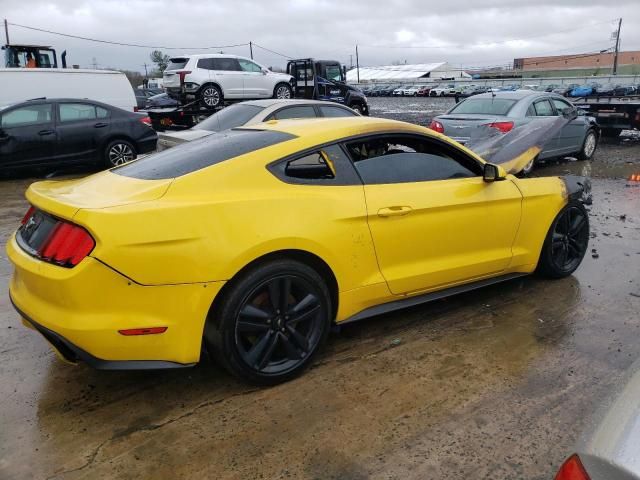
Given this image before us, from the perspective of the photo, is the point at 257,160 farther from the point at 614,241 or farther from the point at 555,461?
the point at 614,241

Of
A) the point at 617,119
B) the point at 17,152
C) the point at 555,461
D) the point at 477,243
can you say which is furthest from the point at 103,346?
the point at 617,119

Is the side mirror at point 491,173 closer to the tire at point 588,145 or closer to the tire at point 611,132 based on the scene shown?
the tire at point 588,145

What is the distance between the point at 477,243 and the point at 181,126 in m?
12.0

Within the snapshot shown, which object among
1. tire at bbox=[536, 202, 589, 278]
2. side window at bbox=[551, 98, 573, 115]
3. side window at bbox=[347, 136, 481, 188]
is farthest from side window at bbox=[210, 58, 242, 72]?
side window at bbox=[347, 136, 481, 188]

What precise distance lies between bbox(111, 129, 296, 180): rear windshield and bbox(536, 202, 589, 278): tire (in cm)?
249

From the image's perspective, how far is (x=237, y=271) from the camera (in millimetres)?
2936

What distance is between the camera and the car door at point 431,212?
3.55 metres

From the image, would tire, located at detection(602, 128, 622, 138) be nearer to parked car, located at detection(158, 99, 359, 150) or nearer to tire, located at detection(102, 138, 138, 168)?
parked car, located at detection(158, 99, 359, 150)

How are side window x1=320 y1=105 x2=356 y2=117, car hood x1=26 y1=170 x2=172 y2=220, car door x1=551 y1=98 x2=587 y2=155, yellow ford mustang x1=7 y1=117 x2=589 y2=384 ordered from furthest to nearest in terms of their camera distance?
car door x1=551 y1=98 x2=587 y2=155
side window x1=320 y1=105 x2=356 y2=117
car hood x1=26 y1=170 x2=172 y2=220
yellow ford mustang x1=7 y1=117 x2=589 y2=384

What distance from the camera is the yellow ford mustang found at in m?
2.74

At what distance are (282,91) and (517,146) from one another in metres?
15.2

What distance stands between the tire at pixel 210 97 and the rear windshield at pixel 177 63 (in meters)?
1.34

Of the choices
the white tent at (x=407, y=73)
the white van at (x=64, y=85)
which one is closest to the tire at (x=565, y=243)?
the white van at (x=64, y=85)

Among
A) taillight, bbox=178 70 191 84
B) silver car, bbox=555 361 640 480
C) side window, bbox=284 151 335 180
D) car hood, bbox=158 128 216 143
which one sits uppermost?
taillight, bbox=178 70 191 84
